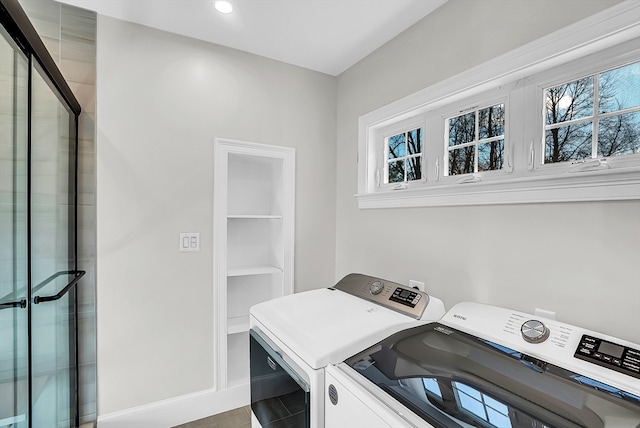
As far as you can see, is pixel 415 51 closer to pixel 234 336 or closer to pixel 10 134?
pixel 10 134

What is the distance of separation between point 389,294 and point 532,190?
2.53 ft

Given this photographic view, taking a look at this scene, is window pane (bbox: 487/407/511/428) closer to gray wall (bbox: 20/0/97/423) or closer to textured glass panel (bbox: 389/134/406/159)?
textured glass panel (bbox: 389/134/406/159)

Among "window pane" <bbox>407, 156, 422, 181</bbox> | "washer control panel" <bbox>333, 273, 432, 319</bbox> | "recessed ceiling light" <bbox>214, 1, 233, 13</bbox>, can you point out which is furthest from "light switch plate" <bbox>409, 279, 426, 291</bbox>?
"recessed ceiling light" <bbox>214, 1, 233, 13</bbox>

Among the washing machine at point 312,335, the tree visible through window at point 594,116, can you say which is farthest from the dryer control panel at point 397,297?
the tree visible through window at point 594,116

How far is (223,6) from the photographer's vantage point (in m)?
1.71

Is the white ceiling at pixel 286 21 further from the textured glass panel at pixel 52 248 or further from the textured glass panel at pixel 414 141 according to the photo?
the textured glass panel at pixel 52 248

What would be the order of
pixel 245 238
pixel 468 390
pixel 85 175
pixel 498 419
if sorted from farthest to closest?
pixel 245 238 → pixel 85 175 → pixel 468 390 → pixel 498 419

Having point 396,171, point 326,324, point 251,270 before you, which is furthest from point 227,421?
point 396,171

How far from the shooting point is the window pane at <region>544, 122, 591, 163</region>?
1255 millimetres

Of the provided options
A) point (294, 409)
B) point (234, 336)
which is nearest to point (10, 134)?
point (294, 409)

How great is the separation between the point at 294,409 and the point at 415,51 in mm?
1922

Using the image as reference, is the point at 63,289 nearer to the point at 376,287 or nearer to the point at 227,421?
the point at 227,421

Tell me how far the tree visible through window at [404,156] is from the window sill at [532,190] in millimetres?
200

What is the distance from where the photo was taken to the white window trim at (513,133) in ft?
3.53
